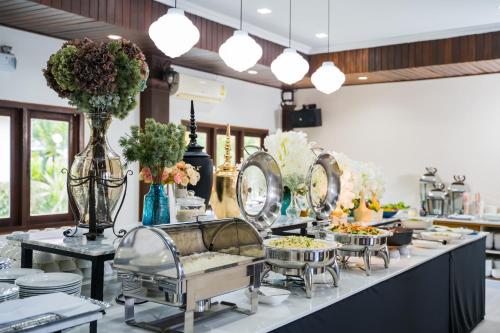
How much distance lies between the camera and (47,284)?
1681 millimetres

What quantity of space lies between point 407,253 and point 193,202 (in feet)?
4.79

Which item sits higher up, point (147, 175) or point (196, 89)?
point (196, 89)

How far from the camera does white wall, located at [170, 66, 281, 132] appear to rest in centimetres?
641

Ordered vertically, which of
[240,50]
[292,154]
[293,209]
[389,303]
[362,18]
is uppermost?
[362,18]

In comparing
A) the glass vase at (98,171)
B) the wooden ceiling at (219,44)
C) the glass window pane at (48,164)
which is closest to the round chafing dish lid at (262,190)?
the glass vase at (98,171)

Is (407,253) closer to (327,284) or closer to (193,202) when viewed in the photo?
(327,284)

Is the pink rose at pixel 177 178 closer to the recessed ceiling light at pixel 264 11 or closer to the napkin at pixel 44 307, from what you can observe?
the napkin at pixel 44 307

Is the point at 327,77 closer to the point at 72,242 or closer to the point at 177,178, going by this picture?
the point at 177,178

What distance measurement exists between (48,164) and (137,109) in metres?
1.21

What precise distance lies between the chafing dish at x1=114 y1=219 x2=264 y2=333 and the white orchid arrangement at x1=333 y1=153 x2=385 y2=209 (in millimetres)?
1401

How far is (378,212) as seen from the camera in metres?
3.94

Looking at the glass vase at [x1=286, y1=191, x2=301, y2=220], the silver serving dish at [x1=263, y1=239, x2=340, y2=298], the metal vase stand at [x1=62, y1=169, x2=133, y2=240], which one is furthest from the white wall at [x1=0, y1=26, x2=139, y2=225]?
the silver serving dish at [x1=263, y1=239, x2=340, y2=298]

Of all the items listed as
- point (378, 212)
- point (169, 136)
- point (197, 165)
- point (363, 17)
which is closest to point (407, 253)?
point (378, 212)

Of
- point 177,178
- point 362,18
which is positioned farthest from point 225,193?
point 362,18
